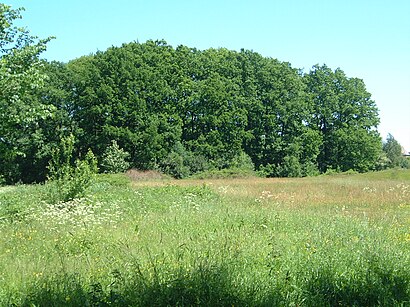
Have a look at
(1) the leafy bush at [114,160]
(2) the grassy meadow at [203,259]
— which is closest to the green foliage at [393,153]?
(1) the leafy bush at [114,160]

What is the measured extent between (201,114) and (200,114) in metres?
0.12

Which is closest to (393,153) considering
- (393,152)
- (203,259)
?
(393,152)

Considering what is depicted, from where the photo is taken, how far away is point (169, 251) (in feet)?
23.6

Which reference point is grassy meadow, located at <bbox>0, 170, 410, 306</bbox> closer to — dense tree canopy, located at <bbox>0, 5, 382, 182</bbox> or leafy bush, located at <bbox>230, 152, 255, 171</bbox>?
dense tree canopy, located at <bbox>0, 5, 382, 182</bbox>

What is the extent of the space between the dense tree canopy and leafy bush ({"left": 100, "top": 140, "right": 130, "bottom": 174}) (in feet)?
4.52

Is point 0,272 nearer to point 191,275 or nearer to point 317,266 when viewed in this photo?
point 191,275

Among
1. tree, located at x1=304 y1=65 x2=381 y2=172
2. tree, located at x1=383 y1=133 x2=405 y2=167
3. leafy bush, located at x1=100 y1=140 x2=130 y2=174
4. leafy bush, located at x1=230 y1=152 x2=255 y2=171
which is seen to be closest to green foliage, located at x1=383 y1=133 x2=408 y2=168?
tree, located at x1=383 y1=133 x2=405 y2=167

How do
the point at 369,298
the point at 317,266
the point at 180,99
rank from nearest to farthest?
the point at 369,298, the point at 317,266, the point at 180,99

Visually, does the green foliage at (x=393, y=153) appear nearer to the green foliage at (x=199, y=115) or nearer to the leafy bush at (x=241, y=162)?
the green foliage at (x=199, y=115)

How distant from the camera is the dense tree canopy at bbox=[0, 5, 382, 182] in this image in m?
44.3

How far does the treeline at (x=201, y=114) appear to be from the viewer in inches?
1743

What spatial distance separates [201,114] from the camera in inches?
1967

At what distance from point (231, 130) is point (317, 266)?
44045 millimetres

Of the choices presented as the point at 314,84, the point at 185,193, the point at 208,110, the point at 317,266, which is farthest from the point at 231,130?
the point at 317,266
